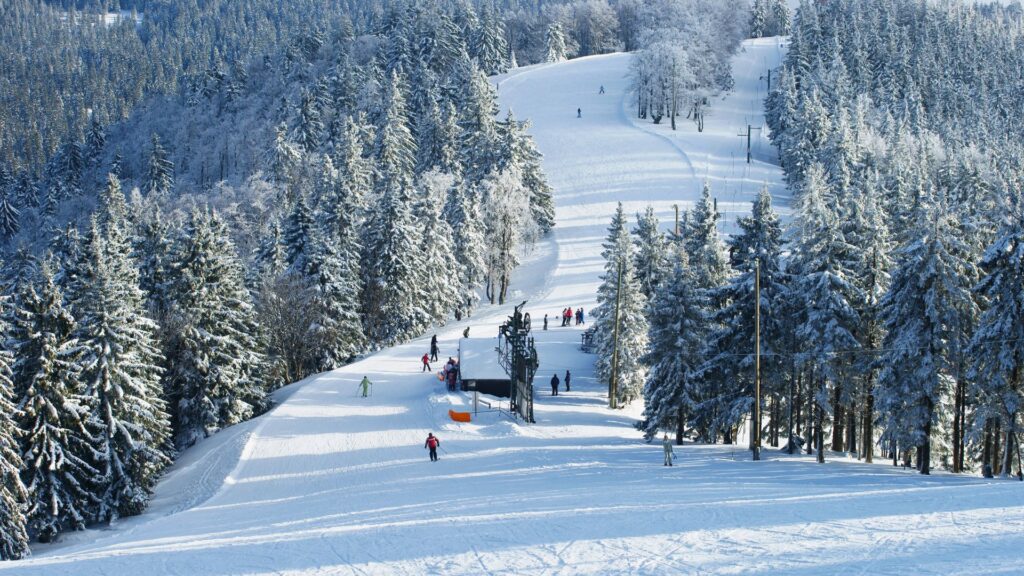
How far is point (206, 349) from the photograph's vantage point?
44.5 m

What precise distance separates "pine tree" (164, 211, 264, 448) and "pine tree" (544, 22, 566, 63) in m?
116

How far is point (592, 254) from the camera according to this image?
258 ft

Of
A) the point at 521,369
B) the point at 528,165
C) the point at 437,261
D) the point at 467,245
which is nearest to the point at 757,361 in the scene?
the point at 521,369

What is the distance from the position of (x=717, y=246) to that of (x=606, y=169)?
185 feet

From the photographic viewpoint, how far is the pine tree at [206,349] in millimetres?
44188

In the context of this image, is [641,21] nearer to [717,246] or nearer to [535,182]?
[535,182]

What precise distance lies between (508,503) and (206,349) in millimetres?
25170

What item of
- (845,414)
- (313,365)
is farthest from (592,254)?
(845,414)

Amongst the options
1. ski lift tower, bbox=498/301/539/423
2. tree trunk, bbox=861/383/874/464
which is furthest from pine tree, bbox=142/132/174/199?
tree trunk, bbox=861/383/874/464

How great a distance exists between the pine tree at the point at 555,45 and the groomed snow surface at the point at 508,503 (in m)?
106

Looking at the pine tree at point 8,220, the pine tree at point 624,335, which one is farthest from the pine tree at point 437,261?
the pine tree at point 8,220

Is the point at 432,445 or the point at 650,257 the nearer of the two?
the point at 432,445

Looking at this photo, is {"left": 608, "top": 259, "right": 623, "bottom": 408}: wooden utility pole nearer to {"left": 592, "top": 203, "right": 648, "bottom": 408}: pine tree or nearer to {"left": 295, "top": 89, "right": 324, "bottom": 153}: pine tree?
{"left": 592, "top": 203, "right": 648, "bottom": 408}: pine tree

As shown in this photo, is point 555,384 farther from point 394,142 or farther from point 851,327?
point 394,142
